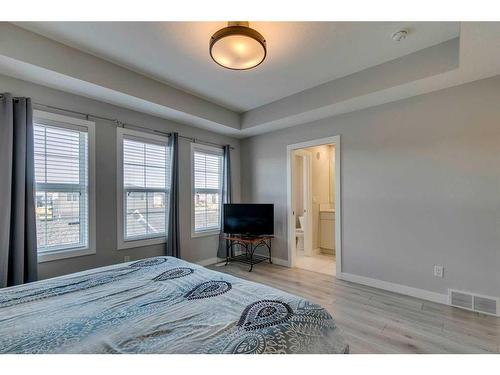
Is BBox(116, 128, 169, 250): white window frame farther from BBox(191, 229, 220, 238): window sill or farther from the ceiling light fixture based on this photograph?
the ceiling light fixture

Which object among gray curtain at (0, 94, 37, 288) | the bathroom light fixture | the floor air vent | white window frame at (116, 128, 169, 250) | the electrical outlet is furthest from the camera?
white window frame at (116, 128, 169, 250)

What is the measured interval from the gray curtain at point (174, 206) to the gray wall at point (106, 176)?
16cm

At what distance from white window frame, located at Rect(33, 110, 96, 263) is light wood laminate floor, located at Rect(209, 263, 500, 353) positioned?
2.37 m

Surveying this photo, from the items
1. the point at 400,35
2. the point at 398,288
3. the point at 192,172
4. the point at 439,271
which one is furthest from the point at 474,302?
the point at 192,172

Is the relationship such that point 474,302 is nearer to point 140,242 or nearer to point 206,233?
point 206,233

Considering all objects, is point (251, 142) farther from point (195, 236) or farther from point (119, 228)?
point (119, 228)

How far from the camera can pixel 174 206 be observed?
3.64m

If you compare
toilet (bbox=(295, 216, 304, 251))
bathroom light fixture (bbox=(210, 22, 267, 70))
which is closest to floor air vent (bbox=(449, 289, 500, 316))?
toilet (bbox=(295, 216, 304, 251))

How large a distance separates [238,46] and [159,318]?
1.92 m

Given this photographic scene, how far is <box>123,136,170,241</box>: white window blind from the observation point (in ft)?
10.7
